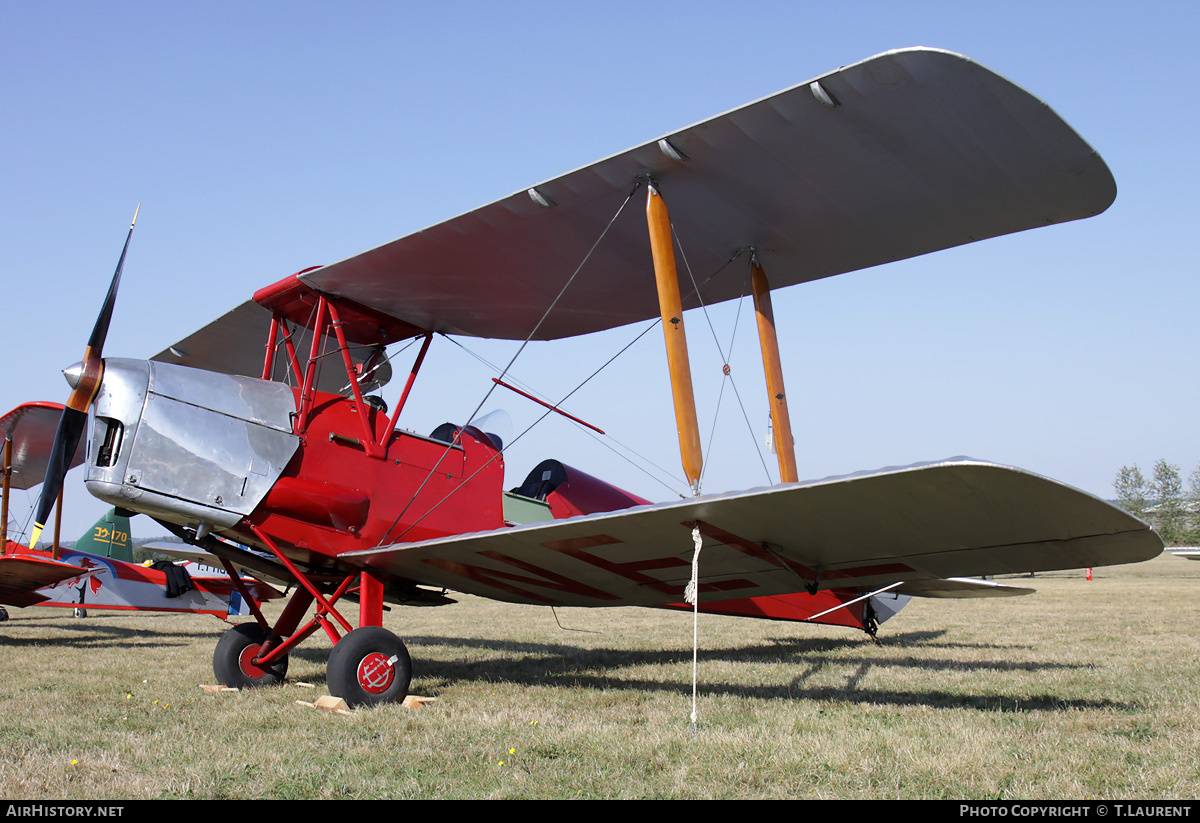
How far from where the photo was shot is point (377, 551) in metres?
5.49

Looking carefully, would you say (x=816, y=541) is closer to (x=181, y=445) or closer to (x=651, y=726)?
(x=651, y=726)

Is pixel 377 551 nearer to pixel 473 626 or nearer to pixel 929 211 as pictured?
pixel 929 211

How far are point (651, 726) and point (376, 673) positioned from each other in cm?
207

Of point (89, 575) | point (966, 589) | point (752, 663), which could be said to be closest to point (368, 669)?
point (752, 663)

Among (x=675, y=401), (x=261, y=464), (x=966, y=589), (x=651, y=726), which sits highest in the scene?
(x=675, y=401)

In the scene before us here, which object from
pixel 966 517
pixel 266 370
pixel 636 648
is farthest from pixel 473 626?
pixel 966 517

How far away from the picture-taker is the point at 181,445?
5.29 meters

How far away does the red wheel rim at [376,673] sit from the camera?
523cm

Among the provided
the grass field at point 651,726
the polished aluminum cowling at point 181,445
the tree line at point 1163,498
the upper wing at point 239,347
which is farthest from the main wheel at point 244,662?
the tree line at point 1163,498

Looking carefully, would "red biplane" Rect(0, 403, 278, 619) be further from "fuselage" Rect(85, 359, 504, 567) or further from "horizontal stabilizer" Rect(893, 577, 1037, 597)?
"horizontal stabilizer" Rect(893, 577, 1037, 597)

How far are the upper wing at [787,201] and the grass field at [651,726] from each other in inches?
→ 125

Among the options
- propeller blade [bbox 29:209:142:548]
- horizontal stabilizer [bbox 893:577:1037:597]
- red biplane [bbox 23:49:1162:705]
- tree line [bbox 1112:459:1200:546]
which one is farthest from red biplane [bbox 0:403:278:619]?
tree line [bbox 1112:459:1200:546]

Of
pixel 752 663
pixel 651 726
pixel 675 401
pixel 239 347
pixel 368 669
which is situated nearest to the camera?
pixel 651 726

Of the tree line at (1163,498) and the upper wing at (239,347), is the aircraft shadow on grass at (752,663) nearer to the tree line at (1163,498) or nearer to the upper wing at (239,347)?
the upper wing at (239,347)
